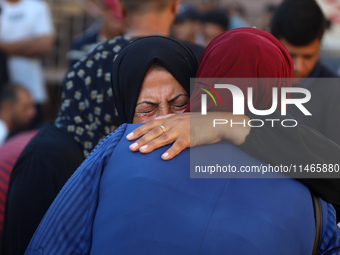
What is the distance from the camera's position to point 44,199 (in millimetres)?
2342

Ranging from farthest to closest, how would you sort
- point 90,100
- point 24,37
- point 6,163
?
point 24,37 < point 6,163 < point 90,100

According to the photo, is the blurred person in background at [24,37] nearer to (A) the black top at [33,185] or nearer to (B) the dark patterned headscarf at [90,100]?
(B) the dark patterned headscarf at [90,100]

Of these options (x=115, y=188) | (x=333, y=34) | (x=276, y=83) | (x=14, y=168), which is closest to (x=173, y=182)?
(x=115, y=188)

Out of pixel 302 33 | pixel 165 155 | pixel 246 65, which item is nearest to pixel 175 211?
pixel 165 155

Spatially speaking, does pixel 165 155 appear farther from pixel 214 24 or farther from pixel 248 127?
pixel 214 24

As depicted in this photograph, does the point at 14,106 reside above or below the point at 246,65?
below

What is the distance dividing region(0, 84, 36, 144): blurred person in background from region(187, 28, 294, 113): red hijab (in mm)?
3989

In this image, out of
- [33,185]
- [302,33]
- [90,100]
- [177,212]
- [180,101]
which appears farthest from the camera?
[302,33]

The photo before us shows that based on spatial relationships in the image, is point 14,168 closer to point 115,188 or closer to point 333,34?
point 115,188

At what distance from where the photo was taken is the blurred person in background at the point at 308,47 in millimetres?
3092

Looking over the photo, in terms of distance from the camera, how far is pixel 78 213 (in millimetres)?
1661

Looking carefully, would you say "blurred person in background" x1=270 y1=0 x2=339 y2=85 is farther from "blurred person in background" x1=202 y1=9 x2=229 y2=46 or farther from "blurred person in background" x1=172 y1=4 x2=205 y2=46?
"blurred person in background" x1=172 y1=4 x2=205 y2=46

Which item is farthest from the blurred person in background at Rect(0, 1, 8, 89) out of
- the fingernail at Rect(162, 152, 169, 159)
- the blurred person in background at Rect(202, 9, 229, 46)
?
the fingernail at Rect(162, 152, 169, 159)

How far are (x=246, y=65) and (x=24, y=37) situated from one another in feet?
13.9
